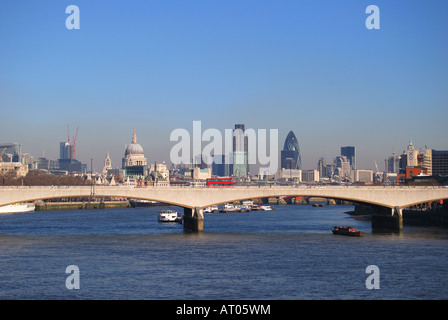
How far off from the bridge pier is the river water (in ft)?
10.9

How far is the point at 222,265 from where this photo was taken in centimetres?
4378

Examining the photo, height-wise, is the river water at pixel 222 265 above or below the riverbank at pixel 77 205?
above

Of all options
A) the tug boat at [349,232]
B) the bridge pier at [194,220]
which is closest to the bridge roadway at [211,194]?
the bridge pier at [194,220]

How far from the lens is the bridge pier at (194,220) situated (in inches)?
2796

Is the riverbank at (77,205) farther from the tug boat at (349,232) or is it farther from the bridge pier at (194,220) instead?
the tug boat at (349,232)

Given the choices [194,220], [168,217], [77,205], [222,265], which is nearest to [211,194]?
[194,220]

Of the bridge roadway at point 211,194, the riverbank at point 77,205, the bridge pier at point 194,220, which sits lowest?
the riverbank at point 77,205

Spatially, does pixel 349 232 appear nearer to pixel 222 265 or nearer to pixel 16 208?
pixel 222 265

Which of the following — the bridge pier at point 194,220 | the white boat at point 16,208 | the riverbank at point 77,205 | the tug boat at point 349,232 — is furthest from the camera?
the riverbank at point 77,205

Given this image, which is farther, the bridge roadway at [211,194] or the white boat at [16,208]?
the white boat at [16,208]

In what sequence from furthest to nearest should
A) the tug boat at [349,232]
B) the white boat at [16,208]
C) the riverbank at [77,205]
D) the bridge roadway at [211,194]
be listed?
the riverbank at [77,205] → the white boat at [16,208] → the bridge roadway at [211,194] → the tug boat at [349,232]
